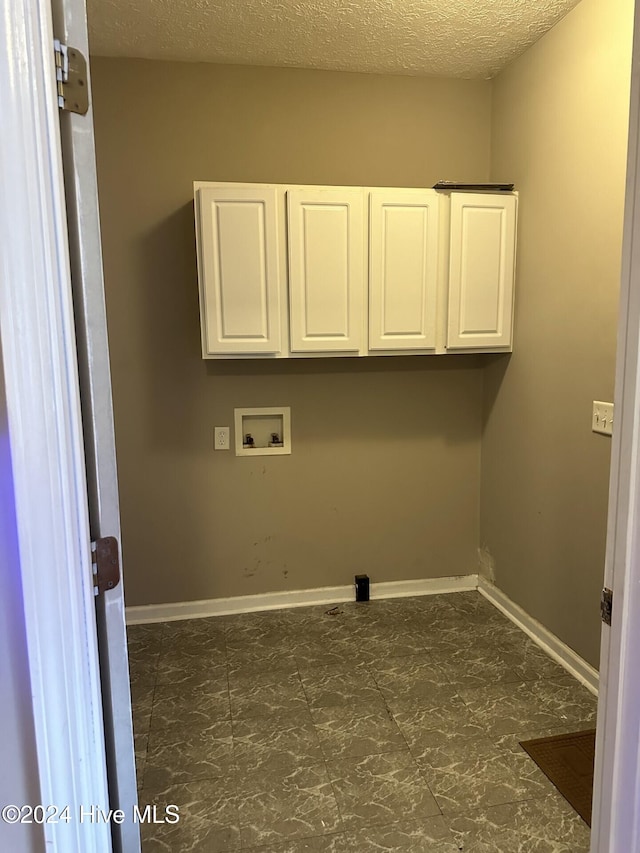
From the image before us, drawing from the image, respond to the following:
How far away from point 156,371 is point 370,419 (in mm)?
1168

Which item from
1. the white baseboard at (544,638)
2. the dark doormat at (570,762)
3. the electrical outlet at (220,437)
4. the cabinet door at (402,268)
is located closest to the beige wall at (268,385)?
the electrical outlet at (220,437)

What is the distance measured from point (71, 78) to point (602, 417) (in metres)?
2.13

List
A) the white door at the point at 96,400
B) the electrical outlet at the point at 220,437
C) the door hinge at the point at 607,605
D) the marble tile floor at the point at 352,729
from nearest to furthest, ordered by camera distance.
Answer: the white door at the point at 96,400, the door hinge at the point at 607,605, the marble tile floor at the point at 352,729, the electrical outlet at the point at 220,437

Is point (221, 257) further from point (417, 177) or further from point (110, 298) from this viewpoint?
point (417, 177)

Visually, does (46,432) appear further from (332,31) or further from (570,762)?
(332,31)

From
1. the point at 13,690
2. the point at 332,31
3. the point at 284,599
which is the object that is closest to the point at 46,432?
the point at 13,690

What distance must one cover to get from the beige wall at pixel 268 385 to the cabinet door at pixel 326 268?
32 cm

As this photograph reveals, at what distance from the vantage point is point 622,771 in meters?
1.08

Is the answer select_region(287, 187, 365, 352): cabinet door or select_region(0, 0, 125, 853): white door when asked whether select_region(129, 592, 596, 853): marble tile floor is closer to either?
select_region(0, 0, 125, 853): white door

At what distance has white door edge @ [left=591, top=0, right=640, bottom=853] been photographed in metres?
0.99

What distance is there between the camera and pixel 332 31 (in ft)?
8.05

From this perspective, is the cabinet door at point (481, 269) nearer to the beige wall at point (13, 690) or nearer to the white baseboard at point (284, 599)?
the white baseboard at point (284, 599)

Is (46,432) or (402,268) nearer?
(46,432)

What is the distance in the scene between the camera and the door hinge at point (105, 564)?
0.97 m
